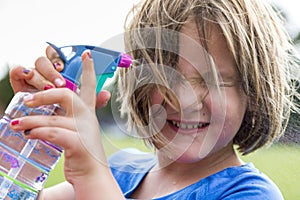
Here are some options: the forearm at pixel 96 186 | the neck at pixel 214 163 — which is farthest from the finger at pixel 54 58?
the neck at pixel 214 163

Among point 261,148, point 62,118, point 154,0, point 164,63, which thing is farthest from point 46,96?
point 261,148

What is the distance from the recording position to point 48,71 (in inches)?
28.6

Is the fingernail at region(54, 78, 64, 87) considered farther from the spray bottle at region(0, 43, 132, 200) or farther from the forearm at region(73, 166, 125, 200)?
the forearm at region(73, 166, 125, 200)

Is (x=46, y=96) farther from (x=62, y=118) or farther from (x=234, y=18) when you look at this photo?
(x=234, y=18)

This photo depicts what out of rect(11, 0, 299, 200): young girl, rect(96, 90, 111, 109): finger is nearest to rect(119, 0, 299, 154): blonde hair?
rect(11, 0, 299, 200): young girl

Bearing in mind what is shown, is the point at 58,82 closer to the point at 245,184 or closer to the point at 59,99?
the point at 59,99

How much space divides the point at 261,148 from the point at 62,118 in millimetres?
476

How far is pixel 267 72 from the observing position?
3.13 ft

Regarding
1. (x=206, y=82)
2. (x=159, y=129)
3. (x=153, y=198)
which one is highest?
(x=206, y=82)

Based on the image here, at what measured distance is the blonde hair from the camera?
2.95ft

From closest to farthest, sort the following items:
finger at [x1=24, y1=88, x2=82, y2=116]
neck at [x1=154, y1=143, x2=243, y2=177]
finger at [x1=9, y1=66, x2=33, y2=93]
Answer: finger at [x1=24, y1=88, x2=82, y2=116]
finger at [x1=9, y1=66, x2=33, y2=93]
neck at [x1=154, y1=143, x2=243, y2=177]

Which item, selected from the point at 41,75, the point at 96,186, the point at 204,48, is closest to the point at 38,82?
the point at 41,75

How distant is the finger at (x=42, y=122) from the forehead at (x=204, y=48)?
222 millimetres

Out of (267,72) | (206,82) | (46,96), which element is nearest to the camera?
(46,96)
